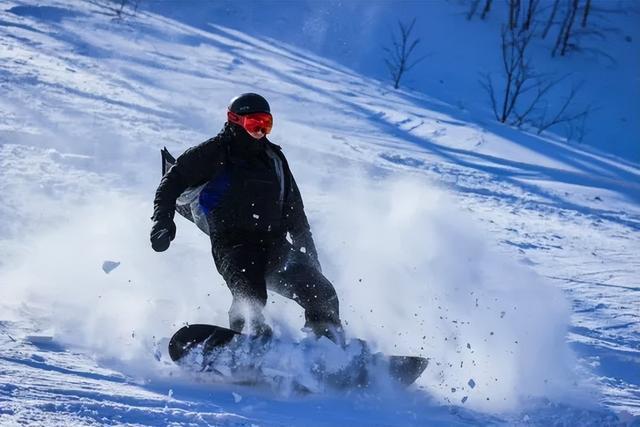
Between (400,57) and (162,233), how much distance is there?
1533 cm

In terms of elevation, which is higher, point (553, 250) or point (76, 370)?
point (553, 250)

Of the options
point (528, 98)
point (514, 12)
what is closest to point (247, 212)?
point (528, 98)

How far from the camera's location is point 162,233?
4.24 m

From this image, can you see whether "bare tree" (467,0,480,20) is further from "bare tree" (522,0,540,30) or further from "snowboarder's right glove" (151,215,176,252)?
"snowboarder's right glove" (151,215,176,252)

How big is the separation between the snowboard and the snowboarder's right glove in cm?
48

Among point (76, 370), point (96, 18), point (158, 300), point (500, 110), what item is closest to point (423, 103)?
point (500, 110)

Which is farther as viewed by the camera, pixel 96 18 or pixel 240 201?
pixel 96 18

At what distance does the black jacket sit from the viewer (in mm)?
4566

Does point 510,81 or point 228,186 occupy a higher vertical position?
point 510,81

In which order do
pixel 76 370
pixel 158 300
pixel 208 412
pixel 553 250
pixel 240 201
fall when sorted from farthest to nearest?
pixel 553 250 < pixel 158 300 < pixel 240 201 < pixel 76 370 < pixel 208 412

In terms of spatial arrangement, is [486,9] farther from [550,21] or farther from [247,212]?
[247,212]

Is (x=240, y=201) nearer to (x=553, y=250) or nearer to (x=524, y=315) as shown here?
(x=524, y=315)

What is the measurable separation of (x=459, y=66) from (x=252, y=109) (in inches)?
624

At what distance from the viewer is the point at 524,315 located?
5508 millimetres
